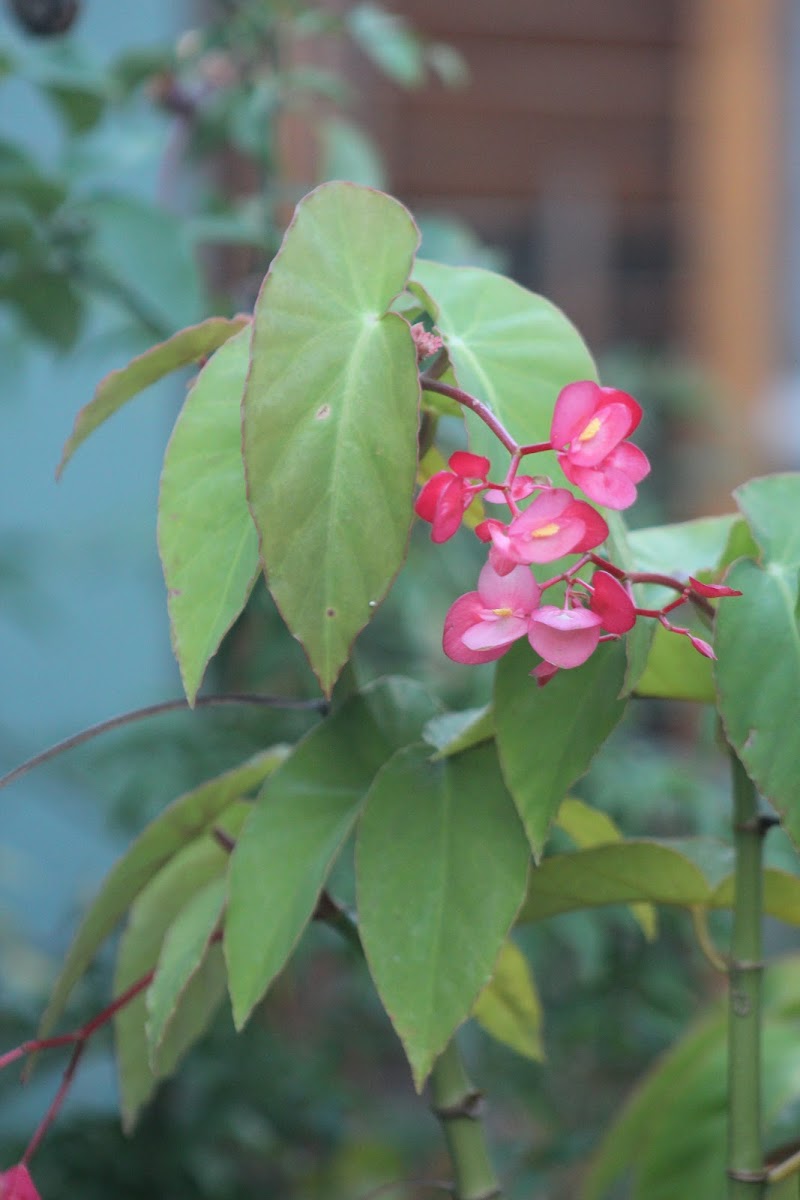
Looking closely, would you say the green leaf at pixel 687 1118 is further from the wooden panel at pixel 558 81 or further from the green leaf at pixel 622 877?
the wooden panel at pixel 558 81

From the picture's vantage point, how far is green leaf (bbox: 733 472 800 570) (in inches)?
16.9

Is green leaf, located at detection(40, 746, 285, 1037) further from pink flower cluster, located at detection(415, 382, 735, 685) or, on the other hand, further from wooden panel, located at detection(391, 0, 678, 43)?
wooden panel, located at detection(391, 0, 678, 43)

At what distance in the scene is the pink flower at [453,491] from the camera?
379mm

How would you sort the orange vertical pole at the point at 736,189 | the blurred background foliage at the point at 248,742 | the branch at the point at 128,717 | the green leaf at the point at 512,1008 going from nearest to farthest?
1. the branch at the point at 128,717
2. the green leaf at the point at 512,1008
3. the blurred background foliage at the point at 248,742
4. the orange vertical pole at the point at 736,189

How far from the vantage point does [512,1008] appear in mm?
583

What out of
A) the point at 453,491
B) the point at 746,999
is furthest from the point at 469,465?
the point at 746,999

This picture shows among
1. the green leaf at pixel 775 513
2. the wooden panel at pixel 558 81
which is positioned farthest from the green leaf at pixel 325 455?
the wooden panel at pixel 558 81

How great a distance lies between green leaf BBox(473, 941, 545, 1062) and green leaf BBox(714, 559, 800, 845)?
0.22 meters

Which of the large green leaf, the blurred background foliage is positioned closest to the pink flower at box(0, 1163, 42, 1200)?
the large green leaf

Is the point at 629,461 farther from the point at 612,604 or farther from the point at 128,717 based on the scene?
the point at 128,717

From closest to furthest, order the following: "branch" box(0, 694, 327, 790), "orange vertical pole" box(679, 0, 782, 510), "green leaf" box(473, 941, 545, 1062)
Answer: "branch" box(0, 694, 327, 790) < "green leaf" box(473, 941, 545, 1062) < "orange vertical pole" box(679, 0, 782, 510)

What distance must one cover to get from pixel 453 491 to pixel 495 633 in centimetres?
4

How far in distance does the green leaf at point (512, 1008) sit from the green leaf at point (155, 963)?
11 cm

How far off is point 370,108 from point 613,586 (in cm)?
195
